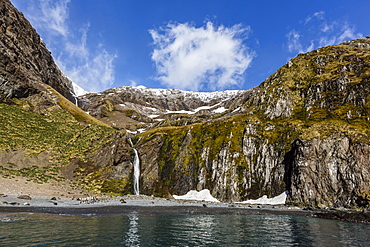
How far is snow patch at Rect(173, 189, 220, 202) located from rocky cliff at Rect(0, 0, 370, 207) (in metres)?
1.81

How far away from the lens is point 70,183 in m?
75.1

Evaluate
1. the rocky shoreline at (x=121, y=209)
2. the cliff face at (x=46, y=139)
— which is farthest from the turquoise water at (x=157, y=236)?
the cliff face at (x=46, y=139)

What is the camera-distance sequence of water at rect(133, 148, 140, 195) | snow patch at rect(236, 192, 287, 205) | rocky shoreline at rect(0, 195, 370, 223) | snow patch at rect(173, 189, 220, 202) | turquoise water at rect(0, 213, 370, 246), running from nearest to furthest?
turquoise water at rect(0, 213, 370, 246) < rocky shoreline at rect(0, 195, 370, 223) < snow patch at rect(236, 192, 287, 205) < snow patch at rect(173, 189, 220, 202) < water at rect(133, 148, 140, 195)

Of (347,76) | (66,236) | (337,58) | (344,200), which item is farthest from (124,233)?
(337,58)

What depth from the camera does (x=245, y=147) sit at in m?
84.4

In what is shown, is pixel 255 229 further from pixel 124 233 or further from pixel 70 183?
pixel 70 183

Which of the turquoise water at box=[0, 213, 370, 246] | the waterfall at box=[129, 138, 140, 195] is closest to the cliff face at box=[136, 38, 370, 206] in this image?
the waterfall at box=[129, 138, 140, 195]

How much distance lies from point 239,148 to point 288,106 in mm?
35714

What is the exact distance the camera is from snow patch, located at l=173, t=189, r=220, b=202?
7464 centimetres

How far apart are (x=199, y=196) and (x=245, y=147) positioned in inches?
1014

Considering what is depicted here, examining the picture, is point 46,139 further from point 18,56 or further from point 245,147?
point 245,147

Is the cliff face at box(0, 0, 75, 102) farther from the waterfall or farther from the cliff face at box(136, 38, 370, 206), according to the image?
the waterfall

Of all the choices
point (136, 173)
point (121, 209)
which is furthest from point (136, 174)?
point (121, 209)

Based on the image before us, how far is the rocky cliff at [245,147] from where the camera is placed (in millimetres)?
65250
